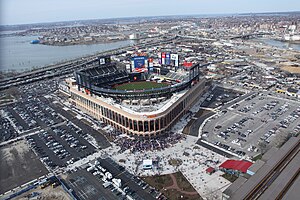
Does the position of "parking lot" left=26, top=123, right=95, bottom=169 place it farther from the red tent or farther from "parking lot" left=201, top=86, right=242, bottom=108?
"parking lot" left=201, top=86, right=242, bottom=108

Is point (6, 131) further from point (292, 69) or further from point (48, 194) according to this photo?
point (292, 69)

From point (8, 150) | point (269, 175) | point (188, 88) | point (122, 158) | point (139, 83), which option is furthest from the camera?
point (139, 83)

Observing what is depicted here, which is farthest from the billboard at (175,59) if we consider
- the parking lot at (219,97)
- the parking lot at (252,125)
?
the parking lot at (252,125)

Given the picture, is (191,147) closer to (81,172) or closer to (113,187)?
(113,187)

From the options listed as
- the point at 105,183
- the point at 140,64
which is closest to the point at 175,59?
the point at 140,64

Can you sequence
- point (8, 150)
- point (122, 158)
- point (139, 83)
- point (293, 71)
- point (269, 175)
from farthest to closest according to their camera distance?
point (293, 71) < point (139, 83) < point (8, 150) < point (122, 158) < point (269, 175)

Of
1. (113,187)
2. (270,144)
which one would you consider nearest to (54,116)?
(113,187)
